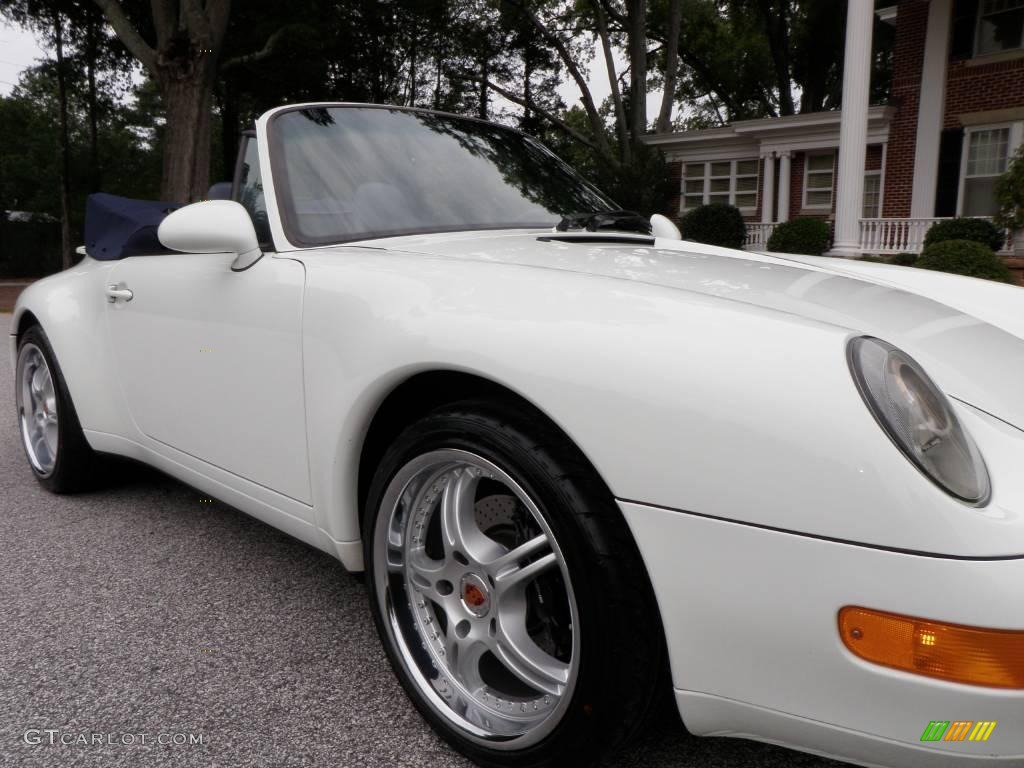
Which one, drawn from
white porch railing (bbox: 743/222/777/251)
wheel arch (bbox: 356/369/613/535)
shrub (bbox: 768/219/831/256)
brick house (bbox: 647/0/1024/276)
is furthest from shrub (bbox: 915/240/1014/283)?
white porch railing (bbox: 743/222/777/251)

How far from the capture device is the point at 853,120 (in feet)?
42.1

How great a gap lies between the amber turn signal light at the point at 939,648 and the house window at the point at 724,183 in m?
21.7

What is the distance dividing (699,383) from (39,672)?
179 cm

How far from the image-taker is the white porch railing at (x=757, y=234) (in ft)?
64.9

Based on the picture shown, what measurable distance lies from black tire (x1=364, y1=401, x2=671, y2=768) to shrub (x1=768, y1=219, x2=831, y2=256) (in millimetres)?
15212

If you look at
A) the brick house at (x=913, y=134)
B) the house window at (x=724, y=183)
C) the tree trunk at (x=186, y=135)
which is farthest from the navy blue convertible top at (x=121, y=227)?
the house window at (x=724, y=183)

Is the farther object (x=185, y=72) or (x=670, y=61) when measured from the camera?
(x=670, y=61)

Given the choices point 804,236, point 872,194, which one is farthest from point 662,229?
point 872,194

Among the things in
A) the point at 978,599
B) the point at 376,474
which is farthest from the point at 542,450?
the point at 978,599

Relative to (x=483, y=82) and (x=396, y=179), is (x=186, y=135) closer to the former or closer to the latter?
(x=396, y=179)

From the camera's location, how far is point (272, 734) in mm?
1765

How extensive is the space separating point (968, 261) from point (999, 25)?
970cm

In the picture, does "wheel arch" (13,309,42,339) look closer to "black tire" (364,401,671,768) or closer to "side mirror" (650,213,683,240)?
"side mirror" (650,213,683,240)

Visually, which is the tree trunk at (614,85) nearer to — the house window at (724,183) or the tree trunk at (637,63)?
the tree trunk at (637,63)
